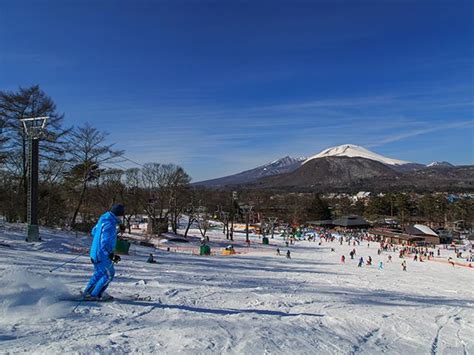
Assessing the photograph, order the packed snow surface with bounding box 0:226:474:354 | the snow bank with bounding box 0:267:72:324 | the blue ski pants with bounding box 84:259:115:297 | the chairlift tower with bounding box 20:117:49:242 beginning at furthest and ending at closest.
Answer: the chairlift tower with bounding box 20:117:49:242 < the blue ski pants with bounding box 84:259:115:297 < the snow bank with bounding box 0:267:72:324 < the packed snow surface with bounding box 0:226:474:354

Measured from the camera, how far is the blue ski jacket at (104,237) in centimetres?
610

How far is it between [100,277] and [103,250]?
1.57 feet

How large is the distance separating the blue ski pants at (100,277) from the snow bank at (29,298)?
15.5 inches

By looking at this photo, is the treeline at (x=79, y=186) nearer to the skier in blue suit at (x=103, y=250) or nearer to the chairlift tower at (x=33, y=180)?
the chairlift tower at (x=33, y=180)

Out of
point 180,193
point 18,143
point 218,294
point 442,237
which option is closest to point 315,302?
point 218,294

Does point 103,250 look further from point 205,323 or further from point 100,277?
point 205,323

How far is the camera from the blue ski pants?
20.4ft

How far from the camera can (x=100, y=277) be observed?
Result: 6.30m

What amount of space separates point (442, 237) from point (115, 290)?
67090 mm

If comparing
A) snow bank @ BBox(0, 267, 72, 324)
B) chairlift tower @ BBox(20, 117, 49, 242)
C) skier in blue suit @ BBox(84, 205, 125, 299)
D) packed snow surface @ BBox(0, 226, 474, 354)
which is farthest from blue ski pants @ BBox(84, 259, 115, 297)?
chairlift tower @ BBox(20, 117, 49, 242)

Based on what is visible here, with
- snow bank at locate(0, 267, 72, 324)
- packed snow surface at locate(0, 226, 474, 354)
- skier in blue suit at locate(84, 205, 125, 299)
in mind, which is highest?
skier in blue suit at locate(84, 205, 125, 299)

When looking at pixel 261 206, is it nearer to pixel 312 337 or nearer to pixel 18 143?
pixel 18 143

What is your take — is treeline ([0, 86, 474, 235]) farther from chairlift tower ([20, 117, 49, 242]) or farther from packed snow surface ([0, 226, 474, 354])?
packed snow surface ([0, 226, 474, 354])

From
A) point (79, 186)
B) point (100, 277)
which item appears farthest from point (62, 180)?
point (100, 277)
